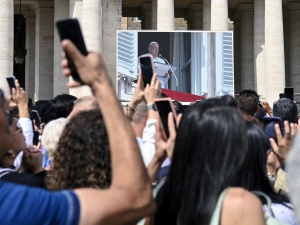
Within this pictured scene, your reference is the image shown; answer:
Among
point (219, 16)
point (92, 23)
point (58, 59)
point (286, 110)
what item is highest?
point (219, 16)

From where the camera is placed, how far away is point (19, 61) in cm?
3177

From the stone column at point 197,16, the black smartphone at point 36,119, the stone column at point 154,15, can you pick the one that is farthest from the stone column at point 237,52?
the black smartphone at point 36,119

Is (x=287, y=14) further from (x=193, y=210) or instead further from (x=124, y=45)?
(x=193, y=210)

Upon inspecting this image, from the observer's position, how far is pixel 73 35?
3.43 m

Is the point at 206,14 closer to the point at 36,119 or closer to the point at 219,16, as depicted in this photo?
the point at 219,16

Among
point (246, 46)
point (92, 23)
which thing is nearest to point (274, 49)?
point (246, 46)

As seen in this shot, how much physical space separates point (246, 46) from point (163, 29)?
8.85 m

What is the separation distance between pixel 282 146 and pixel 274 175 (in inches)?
21.4

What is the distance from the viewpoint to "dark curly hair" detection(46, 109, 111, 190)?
403 cm

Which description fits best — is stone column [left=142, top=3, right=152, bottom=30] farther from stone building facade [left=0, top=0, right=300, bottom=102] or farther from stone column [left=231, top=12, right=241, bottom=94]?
stone column [left=231, top=12, right=241, bottom=94]

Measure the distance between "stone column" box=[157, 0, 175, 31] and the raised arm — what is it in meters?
37.3

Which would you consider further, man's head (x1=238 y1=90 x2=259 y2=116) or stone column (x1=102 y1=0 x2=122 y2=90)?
stone column (x1=102 y1=0 x2=122 y2=90)

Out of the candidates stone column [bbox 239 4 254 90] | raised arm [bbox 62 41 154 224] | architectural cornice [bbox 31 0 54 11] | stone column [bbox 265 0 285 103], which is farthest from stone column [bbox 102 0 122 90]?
raised arm [bbox 62 41 154 224]

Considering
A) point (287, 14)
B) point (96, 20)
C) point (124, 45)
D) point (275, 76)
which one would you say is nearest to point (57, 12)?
point (96, 20)
